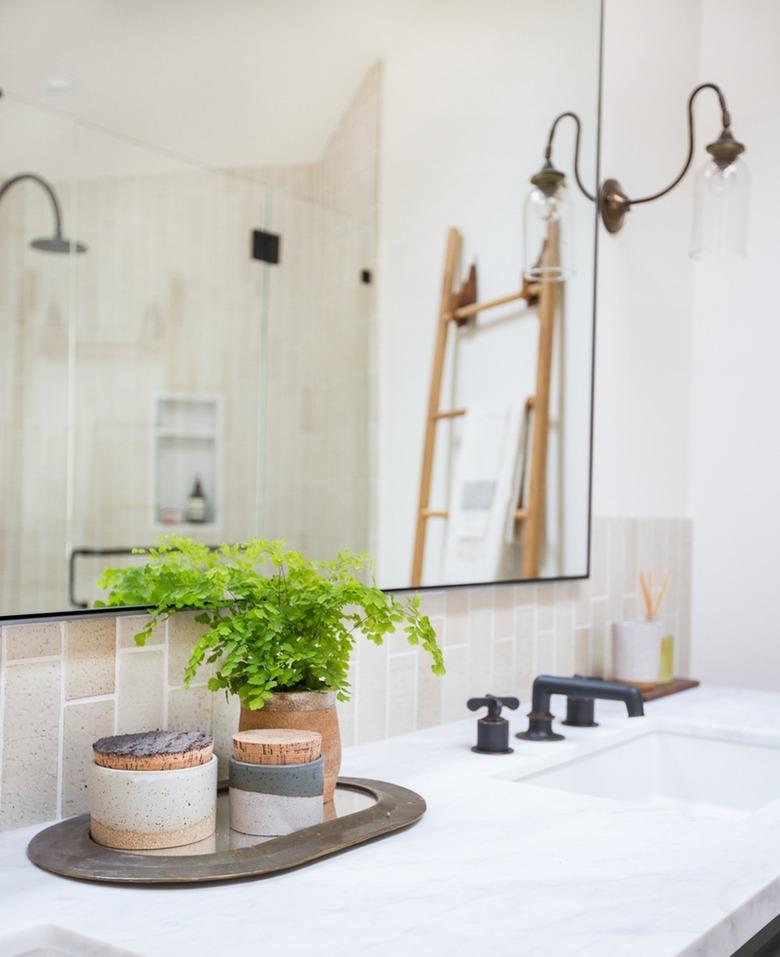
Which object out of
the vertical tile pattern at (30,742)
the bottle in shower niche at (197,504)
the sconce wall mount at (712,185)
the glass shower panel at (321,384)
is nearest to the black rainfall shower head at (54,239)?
the glass shower panel at (321,384)

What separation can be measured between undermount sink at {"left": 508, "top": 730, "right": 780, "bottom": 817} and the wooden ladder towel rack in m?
0.36

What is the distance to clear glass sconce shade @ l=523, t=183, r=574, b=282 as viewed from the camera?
1822mm

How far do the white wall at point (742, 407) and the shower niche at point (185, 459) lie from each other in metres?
1.06

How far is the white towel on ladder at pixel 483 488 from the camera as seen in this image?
1.66 meters

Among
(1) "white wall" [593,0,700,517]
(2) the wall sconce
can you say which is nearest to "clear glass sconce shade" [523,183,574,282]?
(2) the wall sconce

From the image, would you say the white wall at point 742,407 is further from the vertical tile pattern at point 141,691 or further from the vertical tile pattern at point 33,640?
the vertical tile pattern at point 33,640

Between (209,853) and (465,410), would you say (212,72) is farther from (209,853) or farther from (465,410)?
(209,853)

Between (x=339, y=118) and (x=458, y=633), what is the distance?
93cm

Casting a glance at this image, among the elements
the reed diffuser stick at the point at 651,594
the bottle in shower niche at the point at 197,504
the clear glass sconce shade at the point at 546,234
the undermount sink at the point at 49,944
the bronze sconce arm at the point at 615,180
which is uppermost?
the bronze sconce arm at the point at 615,180

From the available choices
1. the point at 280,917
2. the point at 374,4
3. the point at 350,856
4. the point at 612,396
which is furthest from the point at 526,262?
the point at 280,917

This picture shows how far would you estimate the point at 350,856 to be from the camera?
902 millimetres

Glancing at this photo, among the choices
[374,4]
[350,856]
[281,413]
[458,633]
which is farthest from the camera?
[281,413]

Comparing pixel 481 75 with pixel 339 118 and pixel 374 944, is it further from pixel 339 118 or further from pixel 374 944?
pixel 374 944

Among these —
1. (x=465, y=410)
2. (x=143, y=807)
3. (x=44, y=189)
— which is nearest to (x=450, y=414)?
(x=465, y=410)
